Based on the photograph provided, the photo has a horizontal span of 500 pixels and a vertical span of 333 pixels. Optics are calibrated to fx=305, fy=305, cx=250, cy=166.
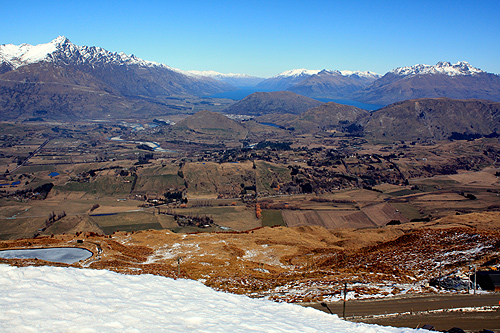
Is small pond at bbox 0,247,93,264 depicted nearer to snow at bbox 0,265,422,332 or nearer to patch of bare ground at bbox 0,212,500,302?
patch of bare ground at bbox 0,212,500,302

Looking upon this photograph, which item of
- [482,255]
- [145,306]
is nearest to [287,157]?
[482,255]

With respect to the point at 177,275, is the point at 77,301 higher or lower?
higher

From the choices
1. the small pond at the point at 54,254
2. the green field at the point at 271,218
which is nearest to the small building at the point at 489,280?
the small pond at the point at 54,254

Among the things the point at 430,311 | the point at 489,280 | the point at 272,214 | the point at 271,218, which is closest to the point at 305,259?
the point at 430,311

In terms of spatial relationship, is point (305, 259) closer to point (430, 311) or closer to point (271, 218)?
point (430, 311)

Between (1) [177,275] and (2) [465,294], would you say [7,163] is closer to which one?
(1) [177,275]

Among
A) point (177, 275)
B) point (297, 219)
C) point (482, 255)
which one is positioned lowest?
point (297, 219)

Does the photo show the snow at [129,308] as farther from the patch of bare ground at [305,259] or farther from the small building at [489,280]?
the small building at [489,280]
